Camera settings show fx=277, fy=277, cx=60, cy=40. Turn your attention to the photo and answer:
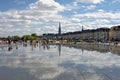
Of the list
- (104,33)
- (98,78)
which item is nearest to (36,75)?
(98,78)

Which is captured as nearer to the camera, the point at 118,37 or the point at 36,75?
the point at 36,75

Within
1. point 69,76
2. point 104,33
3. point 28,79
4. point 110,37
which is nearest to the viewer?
point 28,79

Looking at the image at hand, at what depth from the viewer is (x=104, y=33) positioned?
7785 inches

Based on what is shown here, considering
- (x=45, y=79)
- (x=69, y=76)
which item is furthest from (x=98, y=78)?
(x=45, y=79)

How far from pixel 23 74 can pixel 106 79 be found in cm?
335

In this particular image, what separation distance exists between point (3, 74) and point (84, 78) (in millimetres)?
3307

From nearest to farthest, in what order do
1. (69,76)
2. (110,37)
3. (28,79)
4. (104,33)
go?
(28,79), (69,76), (110,37), (104,33)

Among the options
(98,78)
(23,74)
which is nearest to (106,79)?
(98,78)

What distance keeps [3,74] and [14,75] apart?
52 centimetres

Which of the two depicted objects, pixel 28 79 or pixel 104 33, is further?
pixel 104 33

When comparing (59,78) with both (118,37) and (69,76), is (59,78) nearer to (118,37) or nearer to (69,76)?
(69,76)

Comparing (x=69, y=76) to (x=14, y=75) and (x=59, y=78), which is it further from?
(x=14, y=75)

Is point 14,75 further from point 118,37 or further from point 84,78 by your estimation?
point 118,37

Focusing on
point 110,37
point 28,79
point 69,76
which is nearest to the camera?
point 28,79
